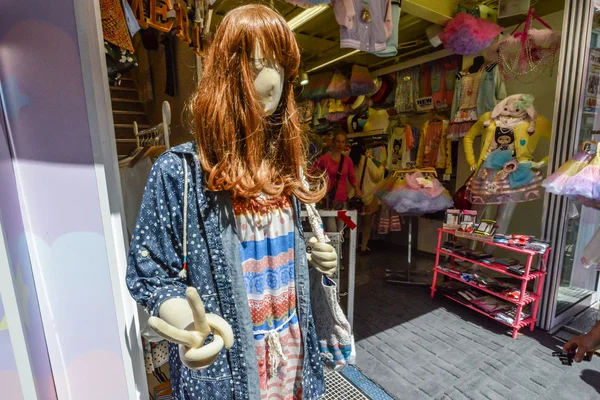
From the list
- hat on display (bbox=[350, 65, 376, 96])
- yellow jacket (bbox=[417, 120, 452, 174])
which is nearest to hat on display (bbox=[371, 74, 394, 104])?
hat on display (bbox=[350, 65, 376, 96])

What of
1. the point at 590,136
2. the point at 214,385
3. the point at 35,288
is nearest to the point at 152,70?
the point at 35,288

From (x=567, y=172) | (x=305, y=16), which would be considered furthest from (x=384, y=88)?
(x=567, y=172)

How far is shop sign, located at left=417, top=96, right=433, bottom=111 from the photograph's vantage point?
4484mm

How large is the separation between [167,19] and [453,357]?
121 inches

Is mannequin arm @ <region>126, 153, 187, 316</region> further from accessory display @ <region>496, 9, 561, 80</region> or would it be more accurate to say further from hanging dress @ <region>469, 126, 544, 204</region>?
accessory display @ <region>496, 9, 561, 80</region>

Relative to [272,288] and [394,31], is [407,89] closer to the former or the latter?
[394,31]

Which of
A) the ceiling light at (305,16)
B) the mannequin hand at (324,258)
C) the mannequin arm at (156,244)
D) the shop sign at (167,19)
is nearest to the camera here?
the mannequin arm at (156,244)

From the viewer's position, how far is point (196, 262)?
83 cm

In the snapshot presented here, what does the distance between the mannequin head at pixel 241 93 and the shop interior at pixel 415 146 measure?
0.30 m

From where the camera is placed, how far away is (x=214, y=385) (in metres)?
0.86

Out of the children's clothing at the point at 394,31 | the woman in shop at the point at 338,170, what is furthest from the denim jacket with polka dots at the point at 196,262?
the woman in shop at the point at 338,170

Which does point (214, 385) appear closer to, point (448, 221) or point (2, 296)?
point (2, 296)

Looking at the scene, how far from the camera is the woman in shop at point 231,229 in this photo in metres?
0.76

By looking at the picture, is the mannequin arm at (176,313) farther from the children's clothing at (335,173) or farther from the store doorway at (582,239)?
the children's clothing at (335,173)
